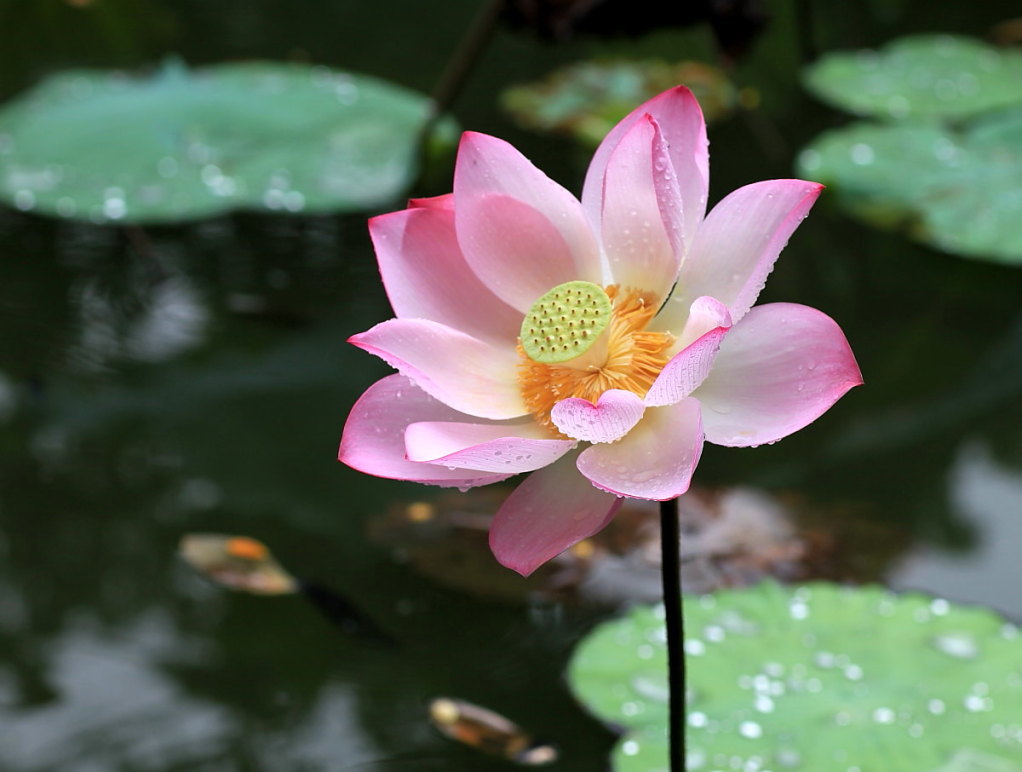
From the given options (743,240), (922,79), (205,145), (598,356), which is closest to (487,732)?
(598,356)

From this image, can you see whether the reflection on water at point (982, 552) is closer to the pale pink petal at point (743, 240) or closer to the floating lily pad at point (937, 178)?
the floating lily pad at point (937, 178)

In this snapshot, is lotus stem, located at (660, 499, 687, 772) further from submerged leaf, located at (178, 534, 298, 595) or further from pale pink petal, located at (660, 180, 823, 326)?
submerged leaf, located at (178, 534, 298, 595)

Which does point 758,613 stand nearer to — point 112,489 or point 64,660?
point 64,660

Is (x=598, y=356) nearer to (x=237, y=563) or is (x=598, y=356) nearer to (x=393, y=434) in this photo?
(x=393, y=434)

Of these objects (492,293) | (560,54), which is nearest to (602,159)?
(492,293)

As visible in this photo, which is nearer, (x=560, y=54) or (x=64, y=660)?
(x=64, y=660)
